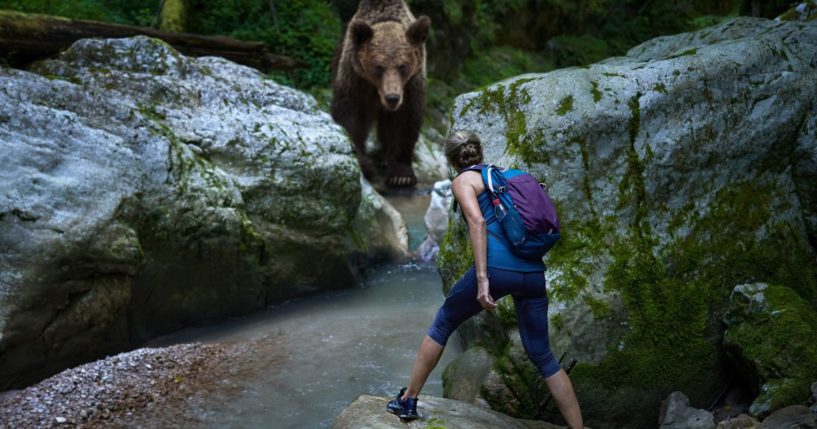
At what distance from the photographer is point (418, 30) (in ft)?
30.8

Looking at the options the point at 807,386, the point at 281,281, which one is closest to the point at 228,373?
the point at 281,281

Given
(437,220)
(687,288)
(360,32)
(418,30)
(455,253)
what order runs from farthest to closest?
(418,30), (360,32), (437,220), (455,253), (687,288)

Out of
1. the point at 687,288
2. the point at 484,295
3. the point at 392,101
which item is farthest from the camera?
the point at 392,101

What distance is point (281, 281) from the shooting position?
18.8ft

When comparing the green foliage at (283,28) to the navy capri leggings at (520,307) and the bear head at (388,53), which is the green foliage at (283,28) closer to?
the bear head at (388,53)

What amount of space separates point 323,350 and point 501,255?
203 centimetres

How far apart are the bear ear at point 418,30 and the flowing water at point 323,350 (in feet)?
13.5

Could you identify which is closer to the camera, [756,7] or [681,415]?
[681,415]

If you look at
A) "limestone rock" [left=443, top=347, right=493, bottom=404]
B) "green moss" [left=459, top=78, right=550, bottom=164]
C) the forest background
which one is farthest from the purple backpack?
the forest background

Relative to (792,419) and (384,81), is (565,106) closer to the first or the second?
(792,419)

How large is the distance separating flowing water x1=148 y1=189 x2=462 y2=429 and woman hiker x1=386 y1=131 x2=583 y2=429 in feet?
2.84

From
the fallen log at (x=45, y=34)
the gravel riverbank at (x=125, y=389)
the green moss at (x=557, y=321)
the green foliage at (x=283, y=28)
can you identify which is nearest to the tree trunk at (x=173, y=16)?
the green foliage at (x=283, y=28)

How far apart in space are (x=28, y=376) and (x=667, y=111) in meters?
3.90

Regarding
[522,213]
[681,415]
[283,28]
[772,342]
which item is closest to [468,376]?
[681,415]
